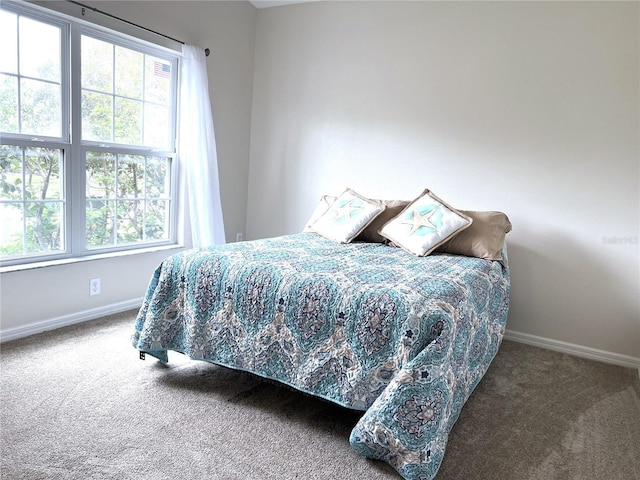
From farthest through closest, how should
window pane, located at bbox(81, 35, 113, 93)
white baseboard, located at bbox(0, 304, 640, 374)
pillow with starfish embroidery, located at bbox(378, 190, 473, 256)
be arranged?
window pane, located at bbox(81, 35, 113, 93), pillow with starfish embroidery, located at bbox(378, 190, 473, 256), white baseboard, located at bbox(0, 304, 640, 374)

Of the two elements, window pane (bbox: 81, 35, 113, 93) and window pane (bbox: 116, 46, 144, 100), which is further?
window pane (bbox: 116, 46, 144, 100)

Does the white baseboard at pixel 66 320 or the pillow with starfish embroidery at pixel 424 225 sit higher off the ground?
the pillow with starfish embroidery at pixel 424 225

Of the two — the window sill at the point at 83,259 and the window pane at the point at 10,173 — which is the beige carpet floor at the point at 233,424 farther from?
the window pane at the point at 10,173

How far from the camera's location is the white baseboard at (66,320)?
2.76 m

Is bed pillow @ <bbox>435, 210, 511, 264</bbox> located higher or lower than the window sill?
higher

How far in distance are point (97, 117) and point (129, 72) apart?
0.44 meters

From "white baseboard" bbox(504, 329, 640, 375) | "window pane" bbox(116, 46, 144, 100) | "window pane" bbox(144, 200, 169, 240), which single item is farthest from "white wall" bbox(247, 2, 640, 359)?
"window pane" bbox(116, 46, 144, 100)

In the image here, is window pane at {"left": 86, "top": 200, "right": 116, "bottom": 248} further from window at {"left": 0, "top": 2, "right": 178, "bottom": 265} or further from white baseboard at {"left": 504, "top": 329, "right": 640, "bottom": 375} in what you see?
white baseboard at {"left": 504, "top": 329, "right": 640, "bottom": 375}

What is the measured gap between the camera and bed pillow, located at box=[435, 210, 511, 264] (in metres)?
2.92

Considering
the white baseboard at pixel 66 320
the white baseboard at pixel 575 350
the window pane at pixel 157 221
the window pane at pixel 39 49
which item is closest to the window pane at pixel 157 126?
the window pane at pixel 157 221

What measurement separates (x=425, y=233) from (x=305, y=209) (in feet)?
5.01

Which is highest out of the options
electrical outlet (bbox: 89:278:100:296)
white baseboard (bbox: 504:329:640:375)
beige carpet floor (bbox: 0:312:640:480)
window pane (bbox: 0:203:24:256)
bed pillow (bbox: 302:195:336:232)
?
bed pillow (bbox: 302:195:336:232)

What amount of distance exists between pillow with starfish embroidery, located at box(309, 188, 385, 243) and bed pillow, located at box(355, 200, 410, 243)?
52mm

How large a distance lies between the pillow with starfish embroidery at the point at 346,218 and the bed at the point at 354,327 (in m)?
0.47
